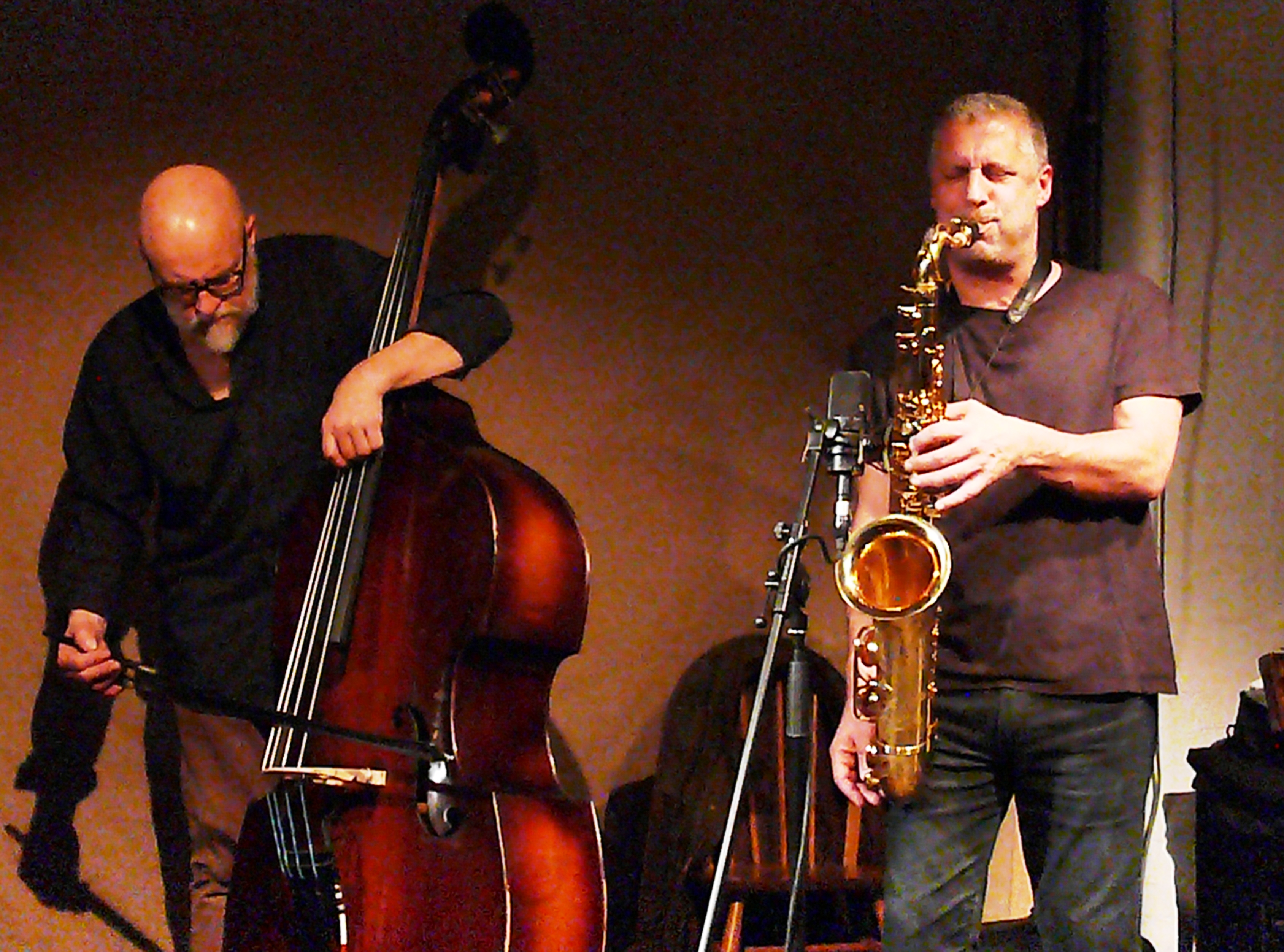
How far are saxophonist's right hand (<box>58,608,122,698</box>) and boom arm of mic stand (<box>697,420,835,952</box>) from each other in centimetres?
97

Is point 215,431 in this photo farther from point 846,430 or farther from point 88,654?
point 846,430

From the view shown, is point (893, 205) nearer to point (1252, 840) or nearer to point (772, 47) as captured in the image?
point (772, 47)

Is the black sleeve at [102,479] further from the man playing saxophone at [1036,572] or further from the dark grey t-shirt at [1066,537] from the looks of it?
the dark grey t-shirt at [1066,537]

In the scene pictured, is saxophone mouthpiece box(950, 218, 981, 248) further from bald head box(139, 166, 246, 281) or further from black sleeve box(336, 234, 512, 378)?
bald head box(139, 166, 246, 281)

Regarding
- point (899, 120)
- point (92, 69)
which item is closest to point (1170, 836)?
point (899, 120)

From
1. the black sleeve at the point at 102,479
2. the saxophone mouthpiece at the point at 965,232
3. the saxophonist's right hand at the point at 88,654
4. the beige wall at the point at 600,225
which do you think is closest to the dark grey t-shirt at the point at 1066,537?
the saxophone mouthpiece at the point at 965,232

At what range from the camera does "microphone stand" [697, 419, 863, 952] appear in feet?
5.32

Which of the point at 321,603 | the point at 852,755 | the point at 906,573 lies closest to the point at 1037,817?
the point at 852,755

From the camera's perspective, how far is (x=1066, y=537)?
66.3 inches

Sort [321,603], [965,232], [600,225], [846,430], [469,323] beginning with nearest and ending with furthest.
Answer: [846,430]
[965,232]
[321,603]
[469,323]
[600,225]

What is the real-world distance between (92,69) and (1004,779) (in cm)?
213

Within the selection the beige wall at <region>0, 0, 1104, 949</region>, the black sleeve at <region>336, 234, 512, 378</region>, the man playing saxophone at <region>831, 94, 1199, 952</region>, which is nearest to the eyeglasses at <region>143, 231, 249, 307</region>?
the black sleeve at <region>336, 234, 512, 378</region>

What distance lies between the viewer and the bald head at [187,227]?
2.02 m

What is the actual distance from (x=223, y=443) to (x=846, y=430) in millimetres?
1089
